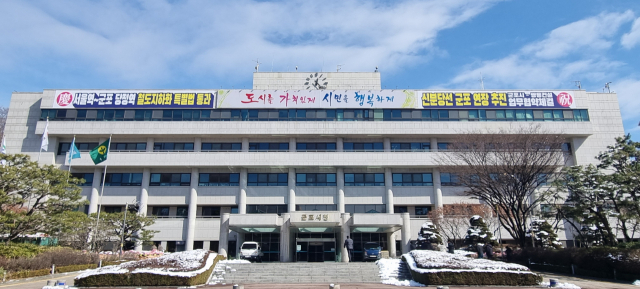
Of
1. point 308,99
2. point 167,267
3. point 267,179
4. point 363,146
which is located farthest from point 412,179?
point 167,267

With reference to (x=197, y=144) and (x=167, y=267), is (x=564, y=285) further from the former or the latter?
(x=197, y=144)

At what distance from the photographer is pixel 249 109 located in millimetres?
41969

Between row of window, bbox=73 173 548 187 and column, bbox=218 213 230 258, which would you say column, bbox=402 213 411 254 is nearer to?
row of window, bbox=73 173 548 187

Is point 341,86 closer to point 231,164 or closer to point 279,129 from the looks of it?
point 279,129

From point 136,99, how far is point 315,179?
19933mm

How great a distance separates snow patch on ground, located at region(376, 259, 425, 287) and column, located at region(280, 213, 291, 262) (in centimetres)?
1140

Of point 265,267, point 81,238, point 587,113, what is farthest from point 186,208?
point 587,113

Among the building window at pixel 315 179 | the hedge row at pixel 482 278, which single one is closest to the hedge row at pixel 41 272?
the hedge row at pixel 482 278

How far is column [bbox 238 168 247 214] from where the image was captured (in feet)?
130

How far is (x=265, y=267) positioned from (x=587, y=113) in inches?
1465

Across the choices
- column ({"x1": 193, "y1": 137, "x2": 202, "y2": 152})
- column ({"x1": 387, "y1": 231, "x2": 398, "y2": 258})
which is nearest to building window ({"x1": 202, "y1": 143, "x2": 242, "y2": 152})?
column ({"x1": 193, "y1": 137, "x2": 202, "y2": 152})

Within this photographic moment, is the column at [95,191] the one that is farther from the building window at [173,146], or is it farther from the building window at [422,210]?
the building window at [422,210]

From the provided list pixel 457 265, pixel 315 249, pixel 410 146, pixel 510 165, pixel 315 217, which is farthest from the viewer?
pixel 410 146

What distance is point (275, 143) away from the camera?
139 ft
